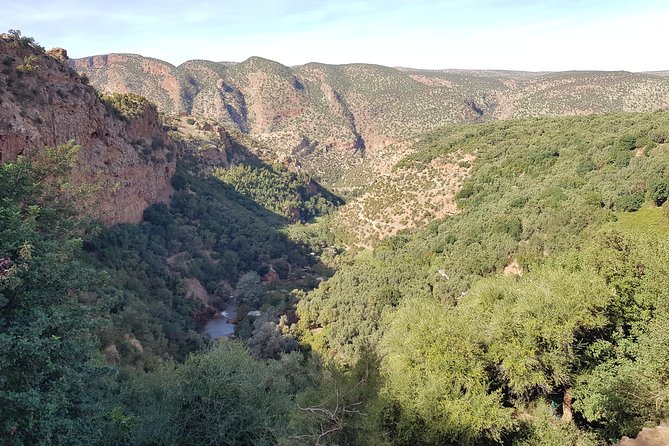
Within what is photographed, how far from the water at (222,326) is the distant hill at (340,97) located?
62338 mm

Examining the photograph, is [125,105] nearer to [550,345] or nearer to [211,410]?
[211,410]

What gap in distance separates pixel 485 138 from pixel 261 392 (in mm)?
51290

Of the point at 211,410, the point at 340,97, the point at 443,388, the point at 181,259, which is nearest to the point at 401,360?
the point at 443,388

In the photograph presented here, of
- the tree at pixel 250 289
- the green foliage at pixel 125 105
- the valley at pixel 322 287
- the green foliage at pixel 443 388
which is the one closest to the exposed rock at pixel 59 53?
the valley at pixel 322 287

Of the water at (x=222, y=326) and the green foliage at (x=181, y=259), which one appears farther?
the water at (x=222, y=326)

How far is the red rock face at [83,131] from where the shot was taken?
25.6 metres

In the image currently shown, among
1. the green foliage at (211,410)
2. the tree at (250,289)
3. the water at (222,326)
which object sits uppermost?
the green foliage at (211,410)

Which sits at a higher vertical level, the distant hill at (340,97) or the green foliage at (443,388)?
the distant hill at (340,97)

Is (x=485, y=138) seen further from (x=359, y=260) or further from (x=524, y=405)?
(x=524, y=405)

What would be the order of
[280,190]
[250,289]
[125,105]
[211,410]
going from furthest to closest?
[280,190] → [250,289] → [125,105] → [211,410]

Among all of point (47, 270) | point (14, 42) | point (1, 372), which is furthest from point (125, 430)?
point (14, 42)

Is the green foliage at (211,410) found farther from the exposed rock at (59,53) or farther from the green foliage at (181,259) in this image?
the exposed rock at (59,53)

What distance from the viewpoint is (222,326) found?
139 ft

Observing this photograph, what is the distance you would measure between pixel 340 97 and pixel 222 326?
12718cm
